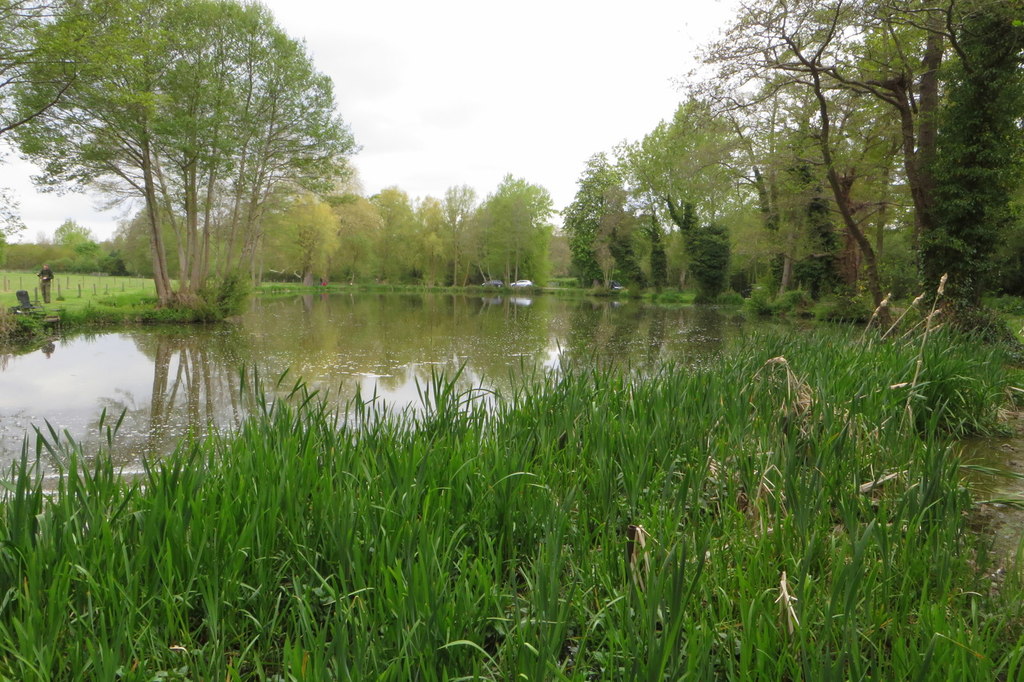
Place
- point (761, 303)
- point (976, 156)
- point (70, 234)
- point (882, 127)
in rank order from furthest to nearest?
point (70, 234) < point (761, 303) < point (882, 127) < point (976, 156)

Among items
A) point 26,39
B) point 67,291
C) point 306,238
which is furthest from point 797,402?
point 306,238

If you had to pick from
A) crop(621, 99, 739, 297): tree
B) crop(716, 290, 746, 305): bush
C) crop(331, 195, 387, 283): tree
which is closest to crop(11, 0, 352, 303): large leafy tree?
crop(621, 99, 739, 297): tree

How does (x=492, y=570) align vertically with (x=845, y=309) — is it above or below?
below

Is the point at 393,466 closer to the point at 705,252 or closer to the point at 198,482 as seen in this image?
the point at 198,482

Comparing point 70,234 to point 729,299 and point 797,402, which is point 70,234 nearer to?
point 729,299

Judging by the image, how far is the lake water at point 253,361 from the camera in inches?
252

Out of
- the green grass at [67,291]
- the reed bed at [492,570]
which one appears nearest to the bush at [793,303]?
the reed bed at [492,570]

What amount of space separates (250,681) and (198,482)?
698mm

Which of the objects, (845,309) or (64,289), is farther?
(64,289)

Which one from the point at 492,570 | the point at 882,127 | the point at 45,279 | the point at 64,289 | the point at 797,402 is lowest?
the point at 492,570

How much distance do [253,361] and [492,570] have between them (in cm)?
734

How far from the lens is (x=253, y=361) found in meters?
8.51

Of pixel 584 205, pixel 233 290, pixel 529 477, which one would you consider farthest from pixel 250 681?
pixel 584 205

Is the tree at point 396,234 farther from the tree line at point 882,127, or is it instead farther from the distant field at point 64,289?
the tree line at point 882,127
